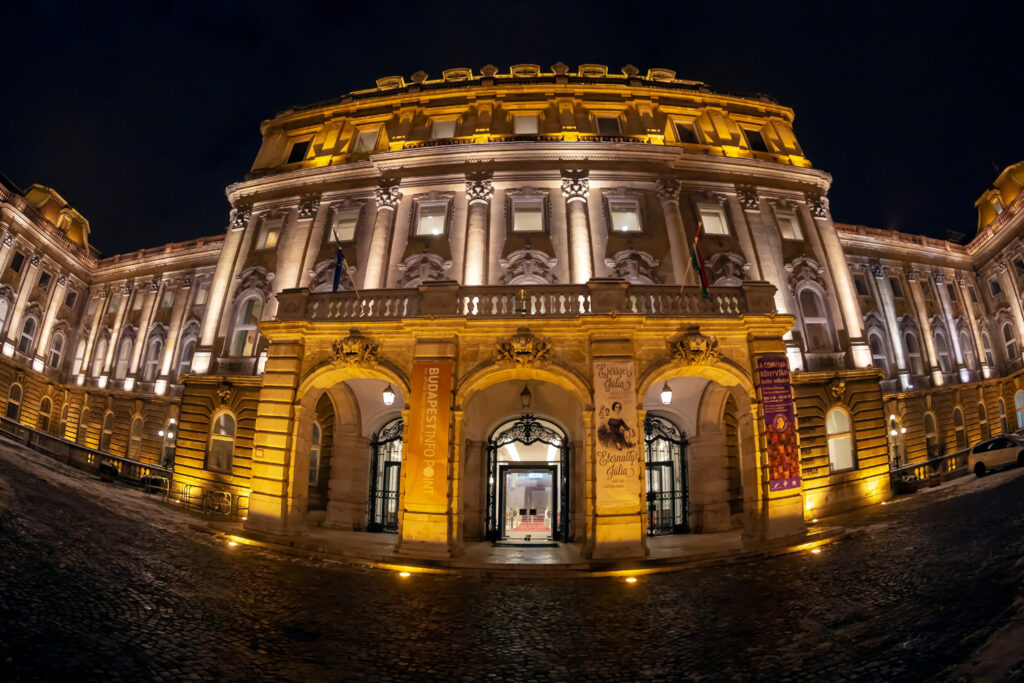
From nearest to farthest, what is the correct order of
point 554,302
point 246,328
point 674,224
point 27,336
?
point 554,302 → point 674,224 → point 246,328 → point 27,336

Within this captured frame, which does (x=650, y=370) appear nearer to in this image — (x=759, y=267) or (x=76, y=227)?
(x=759, y=267)

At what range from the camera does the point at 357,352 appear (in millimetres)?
14570

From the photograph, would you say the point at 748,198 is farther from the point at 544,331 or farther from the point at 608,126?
the point at 544,331

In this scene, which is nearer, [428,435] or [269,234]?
[428,435]

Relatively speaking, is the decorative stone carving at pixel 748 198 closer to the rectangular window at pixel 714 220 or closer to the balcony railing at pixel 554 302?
the rectangular window at pixel 714 220

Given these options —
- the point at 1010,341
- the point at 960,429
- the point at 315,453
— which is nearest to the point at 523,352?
the point at 315,453

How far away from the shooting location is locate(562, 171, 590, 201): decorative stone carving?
74.0 feet

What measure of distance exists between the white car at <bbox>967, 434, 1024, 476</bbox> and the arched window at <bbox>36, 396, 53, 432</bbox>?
53.4m

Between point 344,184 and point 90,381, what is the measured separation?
27.5 meters

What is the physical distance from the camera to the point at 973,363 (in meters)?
33.0

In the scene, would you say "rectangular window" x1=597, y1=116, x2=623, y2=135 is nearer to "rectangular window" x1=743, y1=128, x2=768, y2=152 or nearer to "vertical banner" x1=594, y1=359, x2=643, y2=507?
"rectangular window" x1=743, y1=128, x2=768, y2=152

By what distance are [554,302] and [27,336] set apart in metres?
41.7

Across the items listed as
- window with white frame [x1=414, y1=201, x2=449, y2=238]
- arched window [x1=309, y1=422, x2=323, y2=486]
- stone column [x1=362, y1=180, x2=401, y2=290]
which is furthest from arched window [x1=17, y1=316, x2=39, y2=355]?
window with white frame [x1=414, y1=201, x2=449, y2=238]

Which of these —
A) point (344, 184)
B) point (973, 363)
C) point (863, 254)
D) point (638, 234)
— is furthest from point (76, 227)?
point (973, 363)
